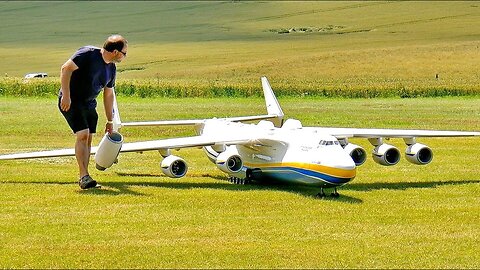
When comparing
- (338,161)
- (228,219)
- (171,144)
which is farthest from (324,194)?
(171,144)

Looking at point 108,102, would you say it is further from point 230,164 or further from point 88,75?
point 230,164

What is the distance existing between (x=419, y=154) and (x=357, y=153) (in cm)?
134

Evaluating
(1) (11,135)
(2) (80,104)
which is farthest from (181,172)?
(1) (11,135)

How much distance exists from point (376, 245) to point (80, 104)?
686cm

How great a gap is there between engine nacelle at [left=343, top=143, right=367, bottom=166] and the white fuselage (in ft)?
5.89

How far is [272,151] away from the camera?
21.4m

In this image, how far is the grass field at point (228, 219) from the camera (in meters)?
13.6

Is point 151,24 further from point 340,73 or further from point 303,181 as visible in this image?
point 303,181

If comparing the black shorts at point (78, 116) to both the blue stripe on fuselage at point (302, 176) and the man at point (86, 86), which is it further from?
the blue stripe on fuselage at point (302, 176)

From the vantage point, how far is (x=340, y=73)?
86438 mm

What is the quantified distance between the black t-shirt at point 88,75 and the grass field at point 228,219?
5.63 ft

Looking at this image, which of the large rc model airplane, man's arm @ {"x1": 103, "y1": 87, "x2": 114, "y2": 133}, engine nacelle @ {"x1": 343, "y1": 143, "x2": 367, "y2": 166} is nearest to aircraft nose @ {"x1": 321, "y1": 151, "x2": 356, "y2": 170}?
the large rc model airplane

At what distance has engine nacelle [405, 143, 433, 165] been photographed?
23.1m

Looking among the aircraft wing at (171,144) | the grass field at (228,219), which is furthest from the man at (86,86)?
the aircraft wing at (171,144)
